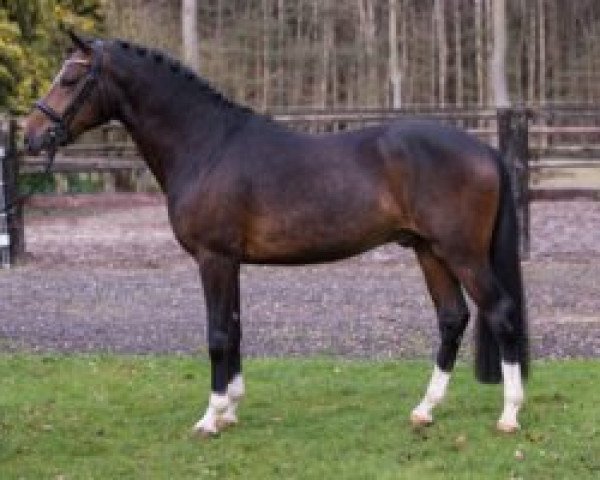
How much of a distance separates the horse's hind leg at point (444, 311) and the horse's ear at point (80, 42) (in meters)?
1.98

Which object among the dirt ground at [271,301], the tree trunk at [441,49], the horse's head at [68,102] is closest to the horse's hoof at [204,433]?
the horse's head at [68,102]

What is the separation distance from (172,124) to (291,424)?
1.67m

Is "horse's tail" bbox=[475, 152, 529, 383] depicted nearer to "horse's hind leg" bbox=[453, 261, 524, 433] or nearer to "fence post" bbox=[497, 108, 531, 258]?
"horse's hind leg" bbox=[453, 261, 524, 433]

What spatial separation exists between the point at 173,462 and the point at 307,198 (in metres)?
1.44

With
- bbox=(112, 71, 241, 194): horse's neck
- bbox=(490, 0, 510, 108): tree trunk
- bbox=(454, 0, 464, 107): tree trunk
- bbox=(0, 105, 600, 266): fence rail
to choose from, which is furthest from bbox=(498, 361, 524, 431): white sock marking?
bbox=(454, 0, 464, 107): tree trunk

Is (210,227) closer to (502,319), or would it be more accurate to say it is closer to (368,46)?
(502,319)

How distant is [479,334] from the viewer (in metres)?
5.95

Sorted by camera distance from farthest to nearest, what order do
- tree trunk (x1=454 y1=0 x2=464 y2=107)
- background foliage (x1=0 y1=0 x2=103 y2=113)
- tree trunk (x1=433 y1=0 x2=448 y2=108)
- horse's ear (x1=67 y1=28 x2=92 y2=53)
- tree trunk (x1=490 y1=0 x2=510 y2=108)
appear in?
tree trunk (x1=454 y1=0 x2=464 y2=107) → tree trunk (x1=433 y1=0 x2=448 y2=108) → tree trunk (x1=490 y1=0 x2=510 y2=108) → background foliage (x1=0 y1=0 x2=103 y2=113) → horse's ear (x1=67 y1=28 x2=92 y2=53)

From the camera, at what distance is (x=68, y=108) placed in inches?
227

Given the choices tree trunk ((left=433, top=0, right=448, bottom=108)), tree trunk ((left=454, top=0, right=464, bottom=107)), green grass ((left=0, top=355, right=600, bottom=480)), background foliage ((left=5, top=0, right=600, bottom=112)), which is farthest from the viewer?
tree trunk ((left=454, top=0, right=464, bottom=107))

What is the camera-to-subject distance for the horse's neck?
582 centimetres

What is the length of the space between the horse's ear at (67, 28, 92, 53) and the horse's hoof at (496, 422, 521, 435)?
2788 millimetres

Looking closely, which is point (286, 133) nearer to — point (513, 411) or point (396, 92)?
point (513, 411)

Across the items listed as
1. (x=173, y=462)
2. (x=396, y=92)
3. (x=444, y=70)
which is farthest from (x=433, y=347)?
(x=444, y=70)
